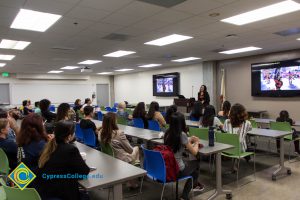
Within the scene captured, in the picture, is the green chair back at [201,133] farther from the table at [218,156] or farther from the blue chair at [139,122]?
the blue chair at [139,122]

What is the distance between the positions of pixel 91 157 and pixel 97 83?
46.0ft

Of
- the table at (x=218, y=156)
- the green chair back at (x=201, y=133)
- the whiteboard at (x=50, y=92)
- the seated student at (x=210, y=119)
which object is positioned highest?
the whiteboard at (x=50, y=92)

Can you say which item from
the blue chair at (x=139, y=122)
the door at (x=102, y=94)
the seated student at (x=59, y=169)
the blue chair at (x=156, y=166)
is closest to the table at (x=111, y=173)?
the seated student at (x=59, y=169)

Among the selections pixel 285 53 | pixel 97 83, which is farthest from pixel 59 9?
pixel 97 83

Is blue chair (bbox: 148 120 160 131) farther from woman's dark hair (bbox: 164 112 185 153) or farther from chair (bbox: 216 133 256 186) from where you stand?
woman's dark hair (bbox: 164 112 185 153)

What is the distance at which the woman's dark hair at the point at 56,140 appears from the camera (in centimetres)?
190

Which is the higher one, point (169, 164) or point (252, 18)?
point (252, 18)

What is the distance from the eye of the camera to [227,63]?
9.51 metres

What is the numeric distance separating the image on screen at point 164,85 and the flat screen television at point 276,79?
4.42 meters

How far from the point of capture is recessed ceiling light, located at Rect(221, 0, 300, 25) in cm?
355

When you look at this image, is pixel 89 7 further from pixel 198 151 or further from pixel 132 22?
pixel 198 151

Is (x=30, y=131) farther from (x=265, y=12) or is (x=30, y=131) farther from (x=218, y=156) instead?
(x=265, y=12)

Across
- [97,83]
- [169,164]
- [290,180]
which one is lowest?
[290,180]

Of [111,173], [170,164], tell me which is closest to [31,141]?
[111,173]
